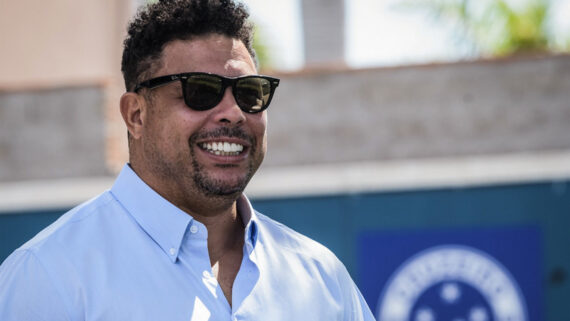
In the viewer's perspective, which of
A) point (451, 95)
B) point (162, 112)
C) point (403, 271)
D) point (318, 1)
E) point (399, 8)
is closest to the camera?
point (162, 112)

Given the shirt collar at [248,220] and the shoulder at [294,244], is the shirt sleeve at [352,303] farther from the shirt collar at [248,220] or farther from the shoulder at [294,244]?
the shirt collar at [248,220]

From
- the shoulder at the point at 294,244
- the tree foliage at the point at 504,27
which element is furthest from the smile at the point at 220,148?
the tree foliage at the point at 504,27

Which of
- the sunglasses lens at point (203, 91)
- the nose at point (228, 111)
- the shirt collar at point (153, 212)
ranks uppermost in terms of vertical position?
the sunglasses lens at point (203, 91)

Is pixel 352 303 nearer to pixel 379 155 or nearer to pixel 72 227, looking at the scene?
pixel 72 227

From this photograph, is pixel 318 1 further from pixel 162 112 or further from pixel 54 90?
pixel 162 112

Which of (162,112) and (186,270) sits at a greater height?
(162,112)

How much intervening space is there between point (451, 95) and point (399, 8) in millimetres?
6369

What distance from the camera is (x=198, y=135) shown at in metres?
2.16

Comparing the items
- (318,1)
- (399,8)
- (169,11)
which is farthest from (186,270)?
(399,8)

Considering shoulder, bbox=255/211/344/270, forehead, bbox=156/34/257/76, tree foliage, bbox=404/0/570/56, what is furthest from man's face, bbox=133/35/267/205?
tree foliage, bbox=404/0/570/56

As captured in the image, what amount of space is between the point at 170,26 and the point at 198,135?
13.1 inches

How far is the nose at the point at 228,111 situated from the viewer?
218cm

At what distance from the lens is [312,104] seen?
775 cm

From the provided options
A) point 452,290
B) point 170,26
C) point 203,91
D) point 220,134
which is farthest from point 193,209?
point 452,290
